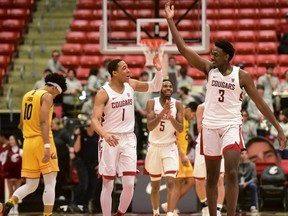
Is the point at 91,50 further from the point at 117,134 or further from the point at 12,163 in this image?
the point at 117,134

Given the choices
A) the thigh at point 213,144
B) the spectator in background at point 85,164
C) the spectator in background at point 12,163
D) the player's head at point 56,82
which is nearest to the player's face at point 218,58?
the thigh at point 213,144

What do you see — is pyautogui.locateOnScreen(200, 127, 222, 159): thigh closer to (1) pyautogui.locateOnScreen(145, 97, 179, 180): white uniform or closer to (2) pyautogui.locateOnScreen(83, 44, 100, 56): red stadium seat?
(1) pyautogui.locateOnScreen(145, 97, 179, 180): white uniform

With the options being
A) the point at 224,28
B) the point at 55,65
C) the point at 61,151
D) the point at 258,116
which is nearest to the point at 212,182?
the point at 61,151

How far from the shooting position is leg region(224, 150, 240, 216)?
954 cm

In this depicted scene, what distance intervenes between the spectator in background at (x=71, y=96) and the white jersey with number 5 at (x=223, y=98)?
357 inches

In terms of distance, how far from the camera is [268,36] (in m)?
22.7

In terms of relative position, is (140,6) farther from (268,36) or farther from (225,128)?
(225,128)

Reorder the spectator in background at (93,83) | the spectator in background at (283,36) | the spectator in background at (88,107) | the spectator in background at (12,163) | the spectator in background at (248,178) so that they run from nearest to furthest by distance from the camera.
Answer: the spectator in background at (248,178), the spectator in background at (12,163), the spectator in background at (88,107), the spectator in background at (93,83), the spectator in background at (283,36)

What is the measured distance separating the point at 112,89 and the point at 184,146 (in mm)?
3457

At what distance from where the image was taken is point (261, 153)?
16953 millimetres

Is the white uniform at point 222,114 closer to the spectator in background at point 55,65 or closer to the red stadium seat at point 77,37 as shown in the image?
the spectator in background at point 55,65

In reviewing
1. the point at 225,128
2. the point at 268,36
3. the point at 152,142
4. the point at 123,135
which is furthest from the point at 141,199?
the point at 268,36

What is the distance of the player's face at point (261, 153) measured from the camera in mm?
16850

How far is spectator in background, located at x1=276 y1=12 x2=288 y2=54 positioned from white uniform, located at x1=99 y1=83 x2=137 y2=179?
11798mm
